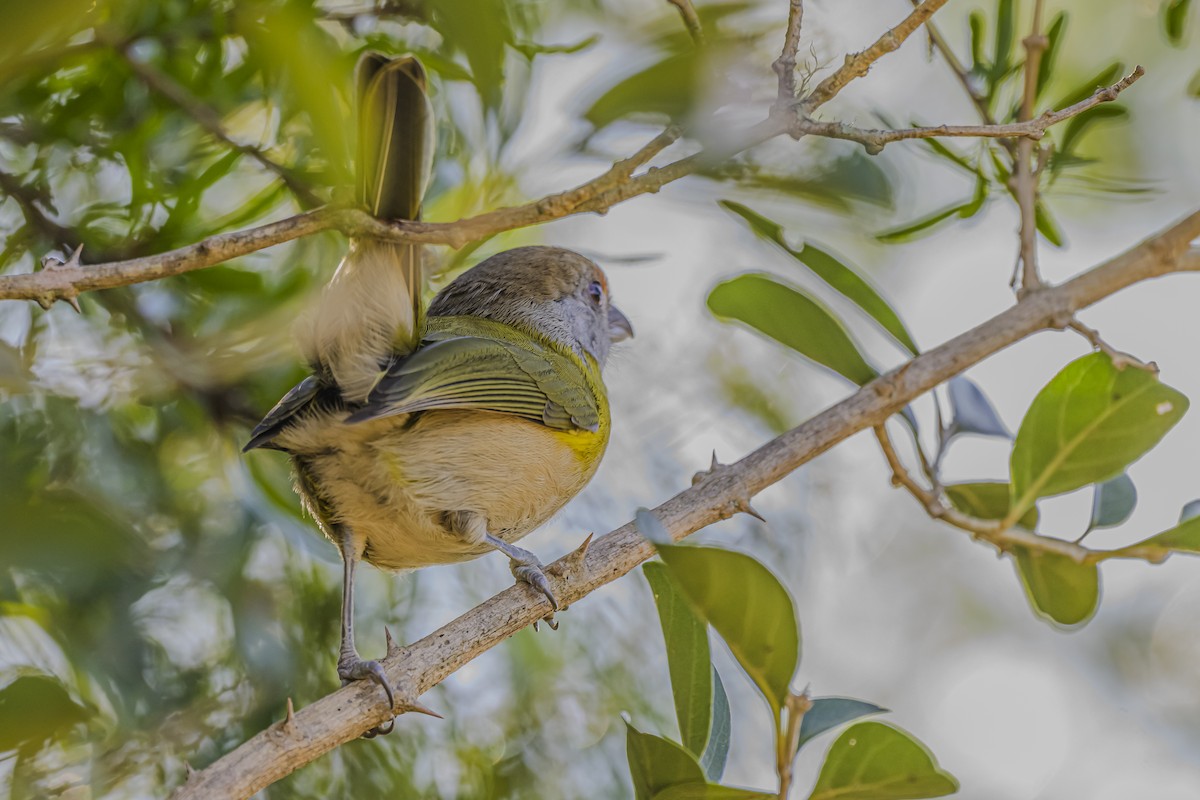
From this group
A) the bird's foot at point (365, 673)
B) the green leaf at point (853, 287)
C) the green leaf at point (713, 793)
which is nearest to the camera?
the green leaf at point (713, 793)

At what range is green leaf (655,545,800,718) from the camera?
179cm

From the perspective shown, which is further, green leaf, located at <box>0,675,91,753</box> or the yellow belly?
the yellow belly

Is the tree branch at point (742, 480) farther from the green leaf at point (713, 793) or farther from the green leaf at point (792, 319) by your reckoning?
the green leaf at point (713, 793)

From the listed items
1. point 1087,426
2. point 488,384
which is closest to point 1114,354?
point 1087,426

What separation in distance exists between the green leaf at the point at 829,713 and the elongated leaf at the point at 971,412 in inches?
30.9

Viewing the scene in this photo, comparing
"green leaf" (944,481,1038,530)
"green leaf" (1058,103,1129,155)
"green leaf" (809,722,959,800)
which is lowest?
"green leaf" (809,722,959,800)

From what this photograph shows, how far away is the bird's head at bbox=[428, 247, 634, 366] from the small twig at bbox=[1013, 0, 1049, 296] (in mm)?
1431

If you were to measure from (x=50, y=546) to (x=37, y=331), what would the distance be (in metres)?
0.56

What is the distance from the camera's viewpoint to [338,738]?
2.04 metres

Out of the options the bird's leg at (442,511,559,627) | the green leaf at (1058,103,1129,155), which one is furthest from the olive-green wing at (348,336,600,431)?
the green leaf at (1058,103,1129,155)

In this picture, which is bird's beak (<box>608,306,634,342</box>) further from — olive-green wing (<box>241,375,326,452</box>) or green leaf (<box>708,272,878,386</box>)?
olive-green wing (<box>241,375,326,452</box>)

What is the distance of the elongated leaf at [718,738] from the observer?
6.75ft

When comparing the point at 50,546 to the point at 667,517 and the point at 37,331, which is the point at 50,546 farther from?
the point at 667,517

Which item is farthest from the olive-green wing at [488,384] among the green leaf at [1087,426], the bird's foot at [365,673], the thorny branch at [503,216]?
the green leaf at [1087,426]
